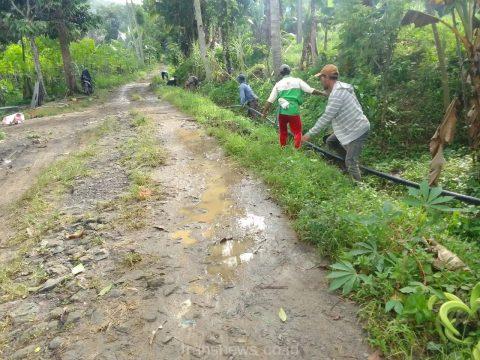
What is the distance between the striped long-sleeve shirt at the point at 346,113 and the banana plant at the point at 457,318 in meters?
2.97

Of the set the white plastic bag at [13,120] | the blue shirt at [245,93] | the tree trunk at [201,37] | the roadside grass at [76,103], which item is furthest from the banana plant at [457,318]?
the roadside grass at [76,103]

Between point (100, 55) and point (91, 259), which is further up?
point (100, 55)

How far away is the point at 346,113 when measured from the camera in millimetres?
5125

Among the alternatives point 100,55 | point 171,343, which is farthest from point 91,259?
point 100,55

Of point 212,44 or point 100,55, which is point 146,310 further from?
point 100,55

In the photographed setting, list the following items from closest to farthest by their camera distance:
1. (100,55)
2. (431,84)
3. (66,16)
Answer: (431,84) < (66,16) < (100,55)

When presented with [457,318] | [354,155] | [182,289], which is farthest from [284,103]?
[457,318]

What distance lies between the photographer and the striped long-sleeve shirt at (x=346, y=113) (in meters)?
5.05

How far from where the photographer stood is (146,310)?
3.19 metres

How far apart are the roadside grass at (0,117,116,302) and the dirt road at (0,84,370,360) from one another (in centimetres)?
13

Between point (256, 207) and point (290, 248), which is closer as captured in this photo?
point (290, 248)

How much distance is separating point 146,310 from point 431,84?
7.18m

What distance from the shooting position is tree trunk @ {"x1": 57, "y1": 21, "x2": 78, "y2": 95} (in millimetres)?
18766

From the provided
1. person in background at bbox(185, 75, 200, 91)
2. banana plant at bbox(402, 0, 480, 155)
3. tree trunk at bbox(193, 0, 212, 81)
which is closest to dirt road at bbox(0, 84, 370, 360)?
banana plant at bbox(402, 0, 480, 155)
